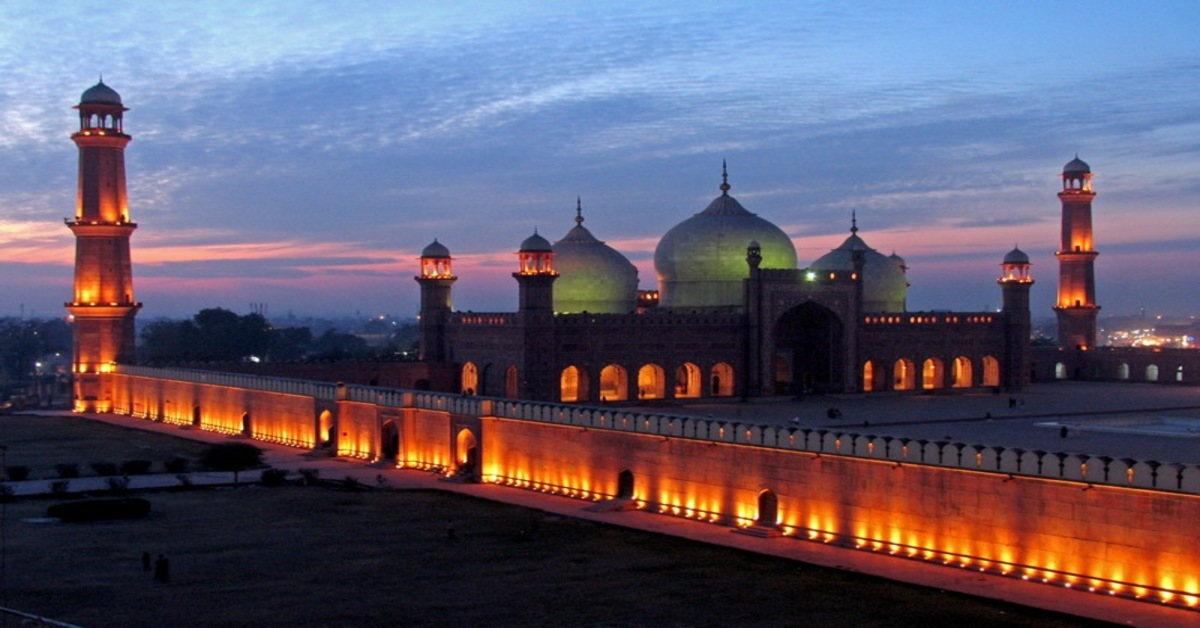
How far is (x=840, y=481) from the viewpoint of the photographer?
19.4 m

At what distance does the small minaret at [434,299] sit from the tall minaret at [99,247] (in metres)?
9.16

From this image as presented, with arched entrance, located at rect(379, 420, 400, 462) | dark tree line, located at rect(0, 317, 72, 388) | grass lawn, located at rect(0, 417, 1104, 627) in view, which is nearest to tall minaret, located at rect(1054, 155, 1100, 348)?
arched entrance, located at rect(379, 420, 400, 462)

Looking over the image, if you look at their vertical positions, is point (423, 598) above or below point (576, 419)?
below

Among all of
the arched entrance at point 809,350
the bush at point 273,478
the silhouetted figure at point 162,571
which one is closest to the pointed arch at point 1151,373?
the arched entrance at point 809,350

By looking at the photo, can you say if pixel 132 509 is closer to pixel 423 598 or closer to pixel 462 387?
pixel 423 598

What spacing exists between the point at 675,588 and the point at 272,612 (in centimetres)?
475

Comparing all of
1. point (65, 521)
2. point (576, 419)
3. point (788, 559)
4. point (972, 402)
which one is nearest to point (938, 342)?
point (972, 402)

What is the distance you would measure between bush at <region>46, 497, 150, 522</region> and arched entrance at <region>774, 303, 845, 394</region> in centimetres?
2198

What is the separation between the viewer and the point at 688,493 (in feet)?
71.6

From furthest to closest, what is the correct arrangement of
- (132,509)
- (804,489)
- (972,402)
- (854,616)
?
(972,402), (132,509), (804,489), (854,616)

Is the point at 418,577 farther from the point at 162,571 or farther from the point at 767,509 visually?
the point at 767,509

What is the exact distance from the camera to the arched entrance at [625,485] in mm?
23016

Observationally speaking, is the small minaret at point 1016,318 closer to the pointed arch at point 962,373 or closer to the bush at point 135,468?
the pointed arch at point 962,373

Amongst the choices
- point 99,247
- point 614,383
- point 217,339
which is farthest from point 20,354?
point 614,383
